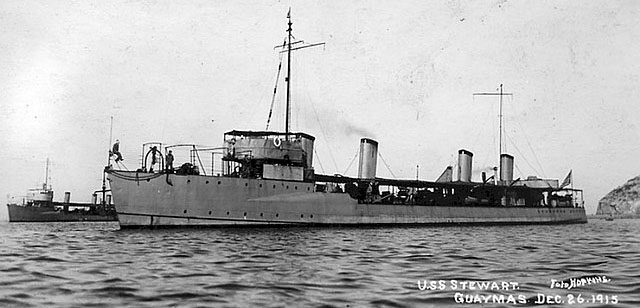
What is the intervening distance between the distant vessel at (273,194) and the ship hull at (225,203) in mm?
44

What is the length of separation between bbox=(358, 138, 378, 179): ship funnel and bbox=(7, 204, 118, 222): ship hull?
38.6 metres

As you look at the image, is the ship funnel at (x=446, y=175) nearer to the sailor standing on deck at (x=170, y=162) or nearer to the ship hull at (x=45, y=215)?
the sailor standing on deck at (x=170, y=162)

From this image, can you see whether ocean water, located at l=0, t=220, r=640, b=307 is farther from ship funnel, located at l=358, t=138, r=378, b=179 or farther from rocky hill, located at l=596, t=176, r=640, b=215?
rocky hill, located at l=596, t=176, r=640, b=215

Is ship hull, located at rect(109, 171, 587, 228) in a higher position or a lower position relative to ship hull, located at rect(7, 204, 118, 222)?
higher

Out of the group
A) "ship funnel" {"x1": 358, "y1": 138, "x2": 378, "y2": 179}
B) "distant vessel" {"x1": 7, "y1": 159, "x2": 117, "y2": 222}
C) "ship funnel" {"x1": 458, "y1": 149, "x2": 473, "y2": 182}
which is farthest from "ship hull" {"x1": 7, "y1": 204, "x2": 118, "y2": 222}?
"ship funnel" {"x1": 458, "y1": 149, "x2": 473, "y2": 182}

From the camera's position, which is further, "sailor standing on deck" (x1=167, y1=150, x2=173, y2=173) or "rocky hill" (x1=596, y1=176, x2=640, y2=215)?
"rocky hill" (x1=596, y1=176, x2=640, y2=215)

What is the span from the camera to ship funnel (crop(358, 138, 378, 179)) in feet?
116

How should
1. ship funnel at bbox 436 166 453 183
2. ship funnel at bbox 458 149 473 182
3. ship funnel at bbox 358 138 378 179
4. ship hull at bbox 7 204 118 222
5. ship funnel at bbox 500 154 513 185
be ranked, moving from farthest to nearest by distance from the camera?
ship hull at bbox 7 204 118 222
ship funnel at bbox 436 166 453 183
ship funnel at bbox 500 154 513 185
ship funnel at bbox 458 149 473 182
ship funnel at bbox 358 138 378 179

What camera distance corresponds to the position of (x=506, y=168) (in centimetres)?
4731

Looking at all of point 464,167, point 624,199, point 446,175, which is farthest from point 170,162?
point 624,199

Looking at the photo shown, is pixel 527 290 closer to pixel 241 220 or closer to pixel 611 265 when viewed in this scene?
pixel 611 265

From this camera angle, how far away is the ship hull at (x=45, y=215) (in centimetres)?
5941

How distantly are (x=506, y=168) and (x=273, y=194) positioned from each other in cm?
2644

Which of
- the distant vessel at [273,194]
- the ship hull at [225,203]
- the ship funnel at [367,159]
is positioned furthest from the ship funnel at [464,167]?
the ship hull at [225,203]
